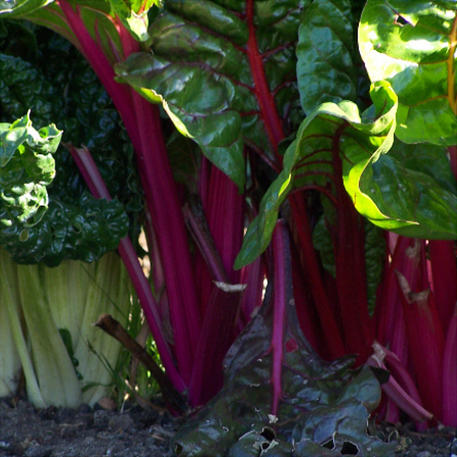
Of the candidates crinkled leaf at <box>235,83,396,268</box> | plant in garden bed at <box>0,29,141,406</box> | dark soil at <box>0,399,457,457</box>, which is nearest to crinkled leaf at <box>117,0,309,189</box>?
crinkled leaf at <box>235,83,396,268</box>

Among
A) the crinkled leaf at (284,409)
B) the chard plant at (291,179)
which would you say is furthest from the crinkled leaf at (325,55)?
the crinkled leaf at (284,409)

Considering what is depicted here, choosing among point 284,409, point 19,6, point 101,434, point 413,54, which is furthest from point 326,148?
point 101,434

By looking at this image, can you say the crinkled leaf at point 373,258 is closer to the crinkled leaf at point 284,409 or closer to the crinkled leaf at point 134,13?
the crinkled leaf at point 284,409

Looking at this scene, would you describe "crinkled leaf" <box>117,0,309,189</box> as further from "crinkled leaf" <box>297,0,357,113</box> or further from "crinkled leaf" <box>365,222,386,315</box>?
"crinkled leaf" <box>365,222,386,315</box>

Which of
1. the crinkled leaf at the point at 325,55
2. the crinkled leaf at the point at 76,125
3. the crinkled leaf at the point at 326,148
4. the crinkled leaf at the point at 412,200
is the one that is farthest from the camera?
the crinkled leaf at the point at 76,125

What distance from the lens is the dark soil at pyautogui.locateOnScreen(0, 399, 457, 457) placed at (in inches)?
55.7

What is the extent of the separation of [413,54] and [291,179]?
0.90 ft

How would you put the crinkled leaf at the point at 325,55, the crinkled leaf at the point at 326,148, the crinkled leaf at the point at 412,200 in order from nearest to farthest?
1. the crinkled leaf at the point at 326,148
2. the crinkled leaf at the point at 412,200
3. the crinkled leaf at the point at 325,55

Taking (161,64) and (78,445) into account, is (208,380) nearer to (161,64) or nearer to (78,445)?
(78,445)

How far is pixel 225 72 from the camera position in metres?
1.48

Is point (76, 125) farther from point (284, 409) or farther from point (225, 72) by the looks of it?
point (284, 409)

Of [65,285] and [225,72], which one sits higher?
[225,72]

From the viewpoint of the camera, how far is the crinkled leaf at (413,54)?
126cm

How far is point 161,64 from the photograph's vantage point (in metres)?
1.45
